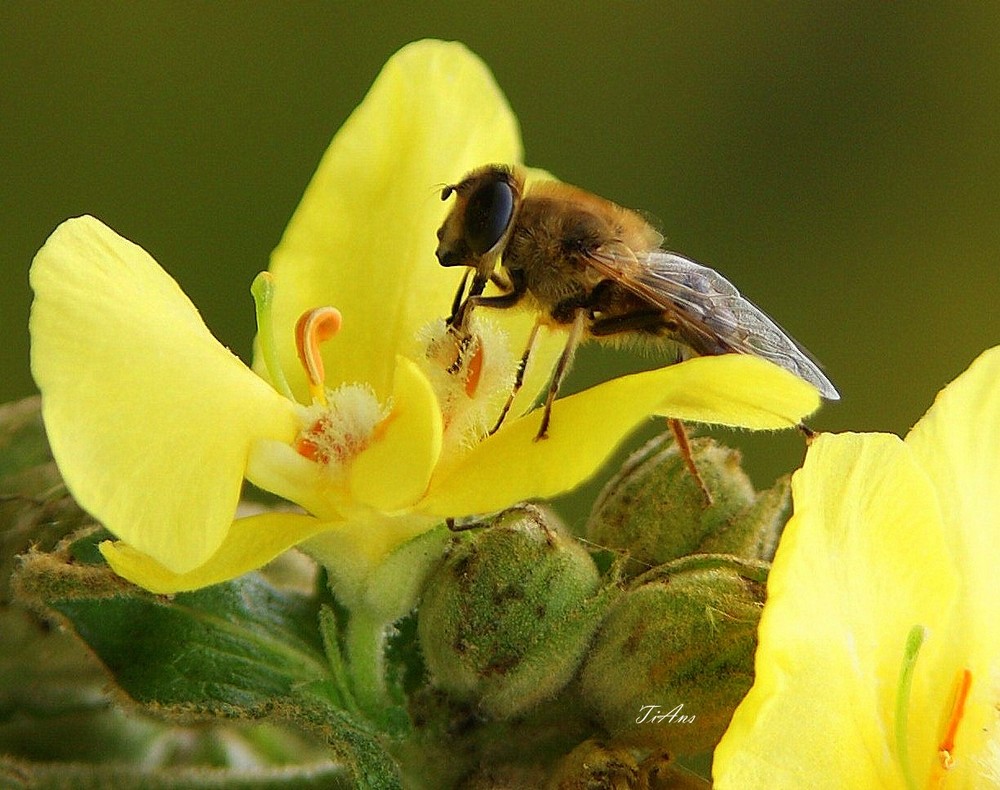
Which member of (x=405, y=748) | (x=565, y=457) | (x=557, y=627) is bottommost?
(x=405, y=748)

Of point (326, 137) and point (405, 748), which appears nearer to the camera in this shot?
point (405, 748)

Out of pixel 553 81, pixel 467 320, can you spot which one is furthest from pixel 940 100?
pixel 467 320

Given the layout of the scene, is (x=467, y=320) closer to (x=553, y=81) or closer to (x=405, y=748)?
(x=405, y=748)

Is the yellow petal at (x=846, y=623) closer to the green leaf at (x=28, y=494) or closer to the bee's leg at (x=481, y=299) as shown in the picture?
the bee's leg at (x=481, y=299)

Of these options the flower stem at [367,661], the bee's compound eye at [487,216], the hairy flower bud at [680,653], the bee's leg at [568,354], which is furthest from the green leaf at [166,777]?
the bee's compound eye at [487,216]

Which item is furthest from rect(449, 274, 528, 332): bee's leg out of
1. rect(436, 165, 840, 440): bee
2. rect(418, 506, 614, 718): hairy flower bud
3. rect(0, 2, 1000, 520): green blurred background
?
rect(0, 2, 1000, 520): green blurred background

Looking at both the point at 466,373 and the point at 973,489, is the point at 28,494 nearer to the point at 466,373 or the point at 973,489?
the point at 466,373
